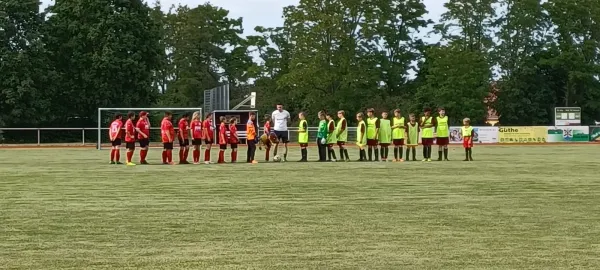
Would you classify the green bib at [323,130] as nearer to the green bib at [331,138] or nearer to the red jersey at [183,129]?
the green bib at [331,138]

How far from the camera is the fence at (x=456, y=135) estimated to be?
5481 cm

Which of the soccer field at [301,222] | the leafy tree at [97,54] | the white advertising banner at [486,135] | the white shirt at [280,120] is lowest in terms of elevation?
the soccer field at [301,222]

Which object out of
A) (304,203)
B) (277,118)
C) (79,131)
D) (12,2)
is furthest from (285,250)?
(12,2)

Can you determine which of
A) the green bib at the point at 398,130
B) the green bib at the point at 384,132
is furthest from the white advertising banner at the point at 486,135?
the green bib at the point at 384,132

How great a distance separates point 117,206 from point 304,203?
2.78 meters

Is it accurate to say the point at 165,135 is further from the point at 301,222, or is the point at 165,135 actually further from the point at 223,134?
the point at 301,222

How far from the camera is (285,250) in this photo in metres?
8.61

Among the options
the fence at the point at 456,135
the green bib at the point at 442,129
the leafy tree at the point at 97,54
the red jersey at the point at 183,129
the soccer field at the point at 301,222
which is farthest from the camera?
the leafy tree at the point at 97,54

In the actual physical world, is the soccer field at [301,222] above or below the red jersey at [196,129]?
below

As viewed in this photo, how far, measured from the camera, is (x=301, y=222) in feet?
35.6

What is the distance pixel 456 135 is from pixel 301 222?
1785 inches

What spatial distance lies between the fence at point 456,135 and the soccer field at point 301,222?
35.9 metres

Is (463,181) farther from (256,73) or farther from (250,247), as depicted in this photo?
(256,73)

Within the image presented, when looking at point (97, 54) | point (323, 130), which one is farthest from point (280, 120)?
point (97, 54)
